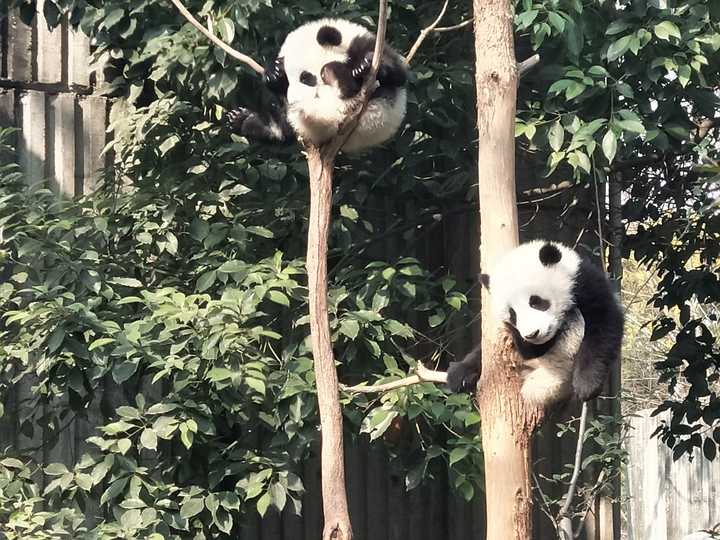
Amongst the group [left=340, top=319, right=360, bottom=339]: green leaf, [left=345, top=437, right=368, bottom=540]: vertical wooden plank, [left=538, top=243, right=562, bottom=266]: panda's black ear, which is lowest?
[left=345, top=437, right=368, bottom=540]: vertical wooden plank

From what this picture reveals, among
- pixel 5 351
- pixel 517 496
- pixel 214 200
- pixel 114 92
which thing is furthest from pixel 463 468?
pixel 114 92

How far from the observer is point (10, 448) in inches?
180

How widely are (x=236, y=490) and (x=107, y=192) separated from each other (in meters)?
1.45

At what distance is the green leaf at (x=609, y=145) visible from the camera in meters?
4.01

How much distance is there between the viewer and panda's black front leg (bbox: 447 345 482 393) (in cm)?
376

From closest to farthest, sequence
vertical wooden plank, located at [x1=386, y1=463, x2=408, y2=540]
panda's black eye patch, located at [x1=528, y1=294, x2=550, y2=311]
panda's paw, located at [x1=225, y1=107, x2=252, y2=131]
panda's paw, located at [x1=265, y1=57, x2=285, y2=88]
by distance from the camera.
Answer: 1. panda's black eye patch, located at [x1=528, y1=294, x2=550, y2=311]
2. panda's paw, located at [x1=265, y1=57, x2=285, y2=88]
3. panda's paw, located at [x1=225, y1=107, x2=252, y2=131]
4. vertical wooden plank, located at [x1=386, y1=463, x2=408, y2=540]

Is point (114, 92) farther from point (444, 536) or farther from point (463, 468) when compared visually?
point (444, 536)

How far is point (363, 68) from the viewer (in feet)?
13.5

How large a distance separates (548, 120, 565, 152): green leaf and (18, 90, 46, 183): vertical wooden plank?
231 centimetres

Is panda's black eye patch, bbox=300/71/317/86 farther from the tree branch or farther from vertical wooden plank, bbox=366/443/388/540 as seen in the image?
vertical wooden plank, bbox=366/443/388/540

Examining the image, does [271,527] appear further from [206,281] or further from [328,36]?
[328,36]

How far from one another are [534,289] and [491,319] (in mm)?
228

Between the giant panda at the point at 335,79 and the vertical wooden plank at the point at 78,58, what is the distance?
127cm

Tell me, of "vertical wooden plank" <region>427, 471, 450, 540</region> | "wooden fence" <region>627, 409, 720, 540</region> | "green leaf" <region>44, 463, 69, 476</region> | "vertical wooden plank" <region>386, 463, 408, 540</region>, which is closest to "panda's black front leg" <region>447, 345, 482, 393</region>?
"green leaf" <region>44, 463, 69, 476</region>
